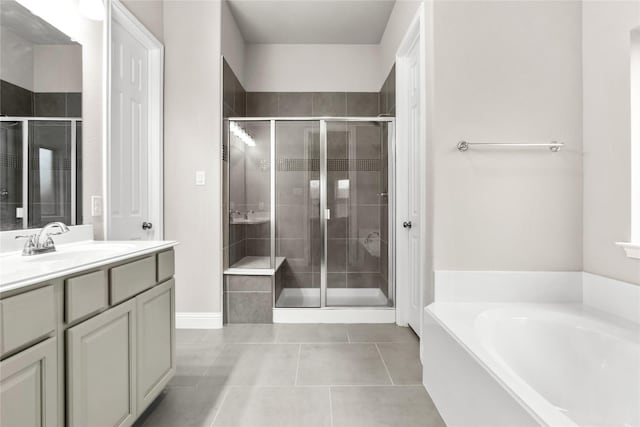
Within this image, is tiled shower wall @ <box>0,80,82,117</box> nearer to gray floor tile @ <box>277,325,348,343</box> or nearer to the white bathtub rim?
gray floor tile @ <box>277,325,348,343</box>

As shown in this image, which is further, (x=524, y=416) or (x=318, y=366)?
(x=318, y=366)

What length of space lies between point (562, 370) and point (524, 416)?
775 millimetres

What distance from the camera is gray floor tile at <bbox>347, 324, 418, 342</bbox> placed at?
2701mm

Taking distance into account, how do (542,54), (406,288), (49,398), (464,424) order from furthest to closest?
(406,288), (542,54), (464,424), (49,398)

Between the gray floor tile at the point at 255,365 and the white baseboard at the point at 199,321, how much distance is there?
42 cm

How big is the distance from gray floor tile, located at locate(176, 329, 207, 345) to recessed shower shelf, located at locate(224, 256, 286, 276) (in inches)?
21.3

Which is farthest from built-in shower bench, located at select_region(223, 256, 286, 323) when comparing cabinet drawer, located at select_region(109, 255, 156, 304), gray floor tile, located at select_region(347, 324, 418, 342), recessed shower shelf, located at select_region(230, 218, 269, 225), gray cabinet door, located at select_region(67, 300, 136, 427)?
gray cabinet door, located at select_region(67, 300, 136, 427)

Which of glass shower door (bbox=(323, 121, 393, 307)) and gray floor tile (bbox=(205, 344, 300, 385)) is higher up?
glass shower door (bbox=(323, 121, 393, 307))

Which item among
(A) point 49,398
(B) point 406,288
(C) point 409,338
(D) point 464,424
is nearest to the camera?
(A) point 49,398

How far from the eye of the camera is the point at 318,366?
2217 millimetres

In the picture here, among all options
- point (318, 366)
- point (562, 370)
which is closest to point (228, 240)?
point (318, 366)

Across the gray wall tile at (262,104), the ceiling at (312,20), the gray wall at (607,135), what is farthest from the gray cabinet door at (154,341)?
the ceiling at (312,20)

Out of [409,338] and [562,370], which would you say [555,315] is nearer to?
[562,370]

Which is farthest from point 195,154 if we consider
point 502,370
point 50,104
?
point 502,370
